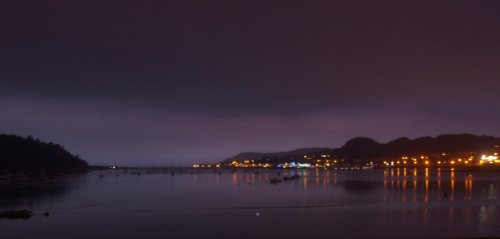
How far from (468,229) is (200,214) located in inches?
713

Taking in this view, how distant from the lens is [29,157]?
138 m

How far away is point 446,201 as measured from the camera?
4400 centimetres

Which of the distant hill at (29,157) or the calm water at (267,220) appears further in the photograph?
the distant hill at (29,157)

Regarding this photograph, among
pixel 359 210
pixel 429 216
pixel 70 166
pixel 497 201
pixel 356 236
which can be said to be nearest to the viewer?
pixel 356 236

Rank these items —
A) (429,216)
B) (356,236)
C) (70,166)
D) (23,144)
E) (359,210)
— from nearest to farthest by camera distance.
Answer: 1. (356,236)
2. (429,216)
3. (359,210)
4. (23,144)
5. (70,166)

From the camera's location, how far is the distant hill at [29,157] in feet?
424

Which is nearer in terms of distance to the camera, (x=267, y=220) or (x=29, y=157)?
(x=267, y=220)

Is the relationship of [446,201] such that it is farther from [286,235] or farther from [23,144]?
[23,144]

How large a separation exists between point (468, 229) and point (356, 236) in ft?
19.7

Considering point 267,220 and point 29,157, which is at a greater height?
point 29,157

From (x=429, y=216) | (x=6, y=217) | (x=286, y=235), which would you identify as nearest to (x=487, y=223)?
(x=429, y=216)

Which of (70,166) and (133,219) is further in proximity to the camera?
(70,166)

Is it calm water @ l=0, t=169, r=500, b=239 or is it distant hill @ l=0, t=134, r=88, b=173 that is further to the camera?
distant hill @ l=0, t=134, r=88, b=173

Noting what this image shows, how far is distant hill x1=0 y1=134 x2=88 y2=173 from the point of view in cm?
12938
